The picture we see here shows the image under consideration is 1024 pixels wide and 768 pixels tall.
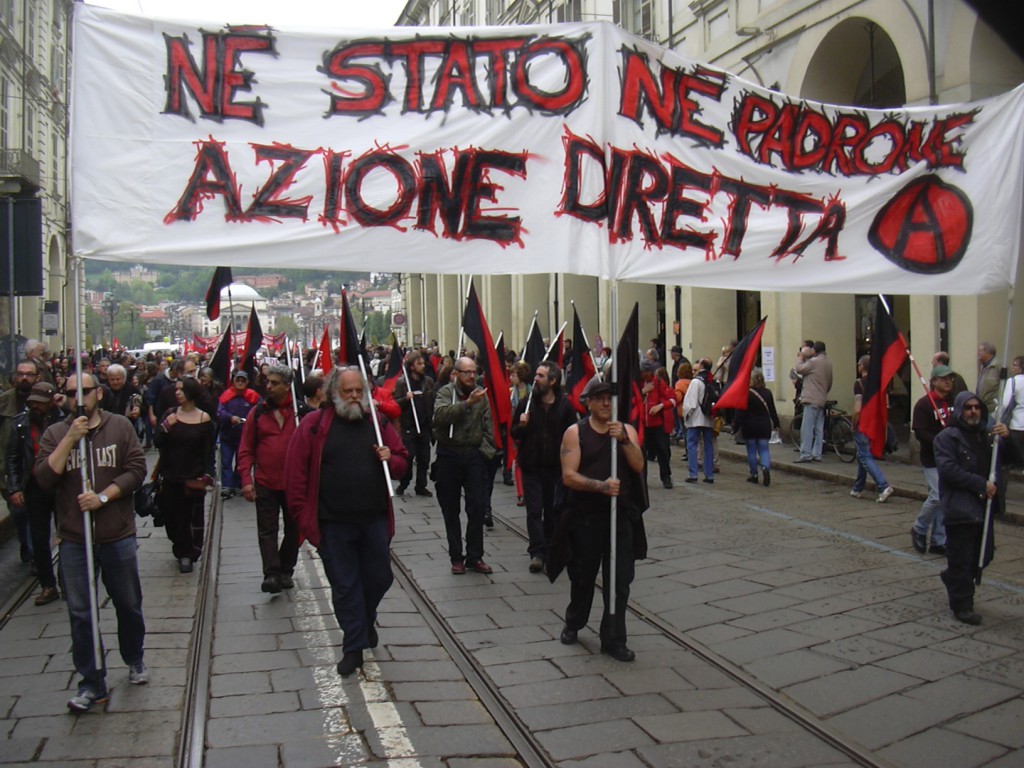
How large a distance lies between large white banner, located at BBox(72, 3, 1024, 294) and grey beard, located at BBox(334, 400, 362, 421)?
136 cm

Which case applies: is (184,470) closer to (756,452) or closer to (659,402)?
(659,402)

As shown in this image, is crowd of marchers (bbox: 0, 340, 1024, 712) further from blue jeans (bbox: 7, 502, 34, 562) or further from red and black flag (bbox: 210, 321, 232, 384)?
red and black flag (bbox: 210, 321, 232, 384)

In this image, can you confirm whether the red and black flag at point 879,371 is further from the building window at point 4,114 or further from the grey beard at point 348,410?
the building window at point 4,114

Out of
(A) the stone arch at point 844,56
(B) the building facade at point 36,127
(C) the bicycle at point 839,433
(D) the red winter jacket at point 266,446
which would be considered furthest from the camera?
(B) the building facade at point 36,127

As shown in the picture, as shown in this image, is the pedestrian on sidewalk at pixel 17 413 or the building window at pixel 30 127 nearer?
the pedestrian on sidewalk at pixel 17 413

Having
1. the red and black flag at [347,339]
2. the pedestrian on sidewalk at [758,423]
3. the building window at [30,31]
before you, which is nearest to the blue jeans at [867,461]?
the pedestrian on sidewalk at [758,423]

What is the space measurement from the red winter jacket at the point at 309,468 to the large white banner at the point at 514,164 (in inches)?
59.3

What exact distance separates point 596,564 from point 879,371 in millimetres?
4173

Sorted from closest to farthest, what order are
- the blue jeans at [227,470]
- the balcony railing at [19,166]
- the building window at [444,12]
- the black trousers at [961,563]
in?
the black trousers at [961,563] < the blue jeans at [227,470] < the balcony railing at [19,166] < the building window at [444,12]

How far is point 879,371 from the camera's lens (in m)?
9.23

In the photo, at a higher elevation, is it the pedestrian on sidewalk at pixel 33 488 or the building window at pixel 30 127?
the building window at pixel 30 127

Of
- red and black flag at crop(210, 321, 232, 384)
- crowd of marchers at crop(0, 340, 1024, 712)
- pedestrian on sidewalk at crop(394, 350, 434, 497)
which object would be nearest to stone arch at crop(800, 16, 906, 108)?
crowd of marchers at crop(0, 340, 1024, 712)

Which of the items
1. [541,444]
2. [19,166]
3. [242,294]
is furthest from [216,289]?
[19,166]

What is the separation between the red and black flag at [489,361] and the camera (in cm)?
782
